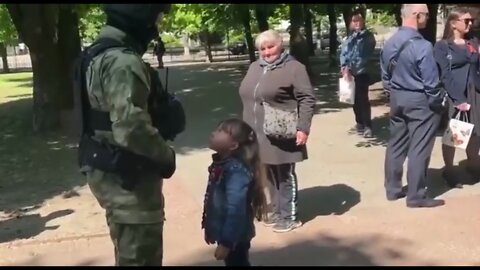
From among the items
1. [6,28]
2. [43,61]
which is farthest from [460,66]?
[6,28]

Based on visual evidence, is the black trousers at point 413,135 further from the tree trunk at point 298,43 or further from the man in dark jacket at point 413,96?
the tree trunk at point 298,43

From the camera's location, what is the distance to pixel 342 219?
21.3 ft

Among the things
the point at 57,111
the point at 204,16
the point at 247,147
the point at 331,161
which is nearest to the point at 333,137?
the point at 331,161

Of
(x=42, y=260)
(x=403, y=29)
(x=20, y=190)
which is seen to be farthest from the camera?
(x=20, y=190)

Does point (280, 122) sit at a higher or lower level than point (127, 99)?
lower

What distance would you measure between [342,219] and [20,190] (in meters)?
4.02

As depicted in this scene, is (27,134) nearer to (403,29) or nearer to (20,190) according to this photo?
(20,190)

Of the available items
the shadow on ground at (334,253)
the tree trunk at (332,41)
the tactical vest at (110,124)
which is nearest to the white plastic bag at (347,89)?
the shadow on ground at (334,253)

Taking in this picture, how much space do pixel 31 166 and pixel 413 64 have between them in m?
5.81

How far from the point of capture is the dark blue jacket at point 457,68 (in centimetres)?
714

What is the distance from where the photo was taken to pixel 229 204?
13.3ft

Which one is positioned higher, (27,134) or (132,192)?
(132,192)

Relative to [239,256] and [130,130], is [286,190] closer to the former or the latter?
[239,256]

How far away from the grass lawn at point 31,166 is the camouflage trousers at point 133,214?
13.9ft
